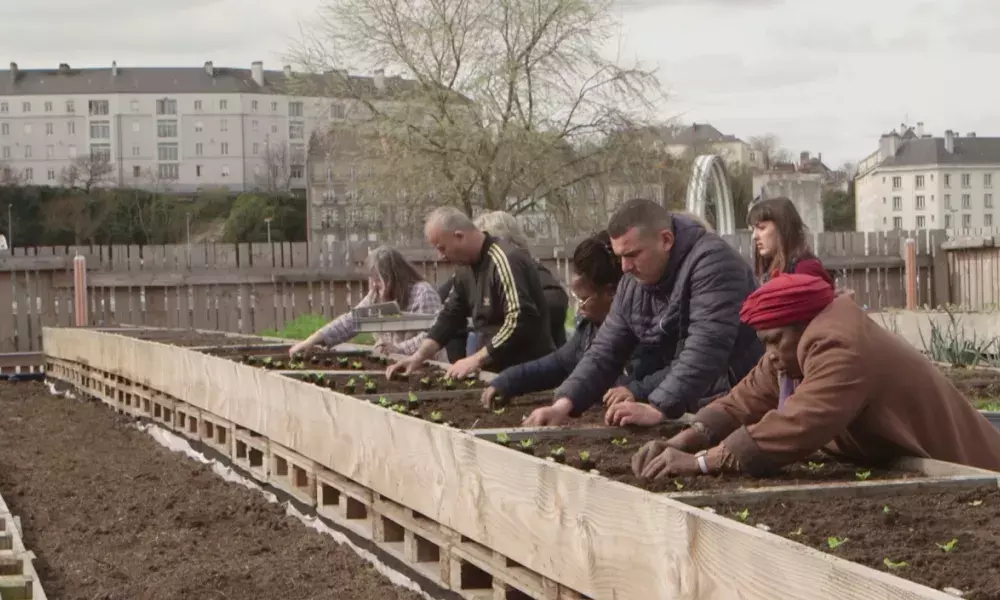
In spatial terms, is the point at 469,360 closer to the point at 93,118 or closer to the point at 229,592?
the point at 229,592

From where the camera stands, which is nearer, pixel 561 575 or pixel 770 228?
pixel 561 575

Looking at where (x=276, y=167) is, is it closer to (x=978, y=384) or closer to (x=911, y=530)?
(x=978, y=384)

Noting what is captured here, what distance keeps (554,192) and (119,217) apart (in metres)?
51.0

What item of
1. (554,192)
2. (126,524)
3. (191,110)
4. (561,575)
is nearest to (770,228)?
(561,575)

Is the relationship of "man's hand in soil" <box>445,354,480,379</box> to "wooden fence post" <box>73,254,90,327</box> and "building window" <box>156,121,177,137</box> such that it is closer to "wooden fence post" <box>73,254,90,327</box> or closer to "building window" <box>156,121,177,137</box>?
"wooden fence post" <box>73,254,90,327</box>

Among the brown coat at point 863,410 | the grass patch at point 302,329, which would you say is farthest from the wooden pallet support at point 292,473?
the grass patch at point 302,329

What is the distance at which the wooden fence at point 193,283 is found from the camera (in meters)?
19.0

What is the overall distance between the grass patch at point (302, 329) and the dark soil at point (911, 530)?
13.3 metres

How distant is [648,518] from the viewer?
368cm

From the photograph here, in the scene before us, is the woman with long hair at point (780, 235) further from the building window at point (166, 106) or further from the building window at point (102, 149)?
the building window at point (166, 106)

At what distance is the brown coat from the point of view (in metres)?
3.89

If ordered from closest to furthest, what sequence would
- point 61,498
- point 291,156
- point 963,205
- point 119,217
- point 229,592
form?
point 229,592 → point 61,498 → point 119,217 → point 963,205 → point 291,156

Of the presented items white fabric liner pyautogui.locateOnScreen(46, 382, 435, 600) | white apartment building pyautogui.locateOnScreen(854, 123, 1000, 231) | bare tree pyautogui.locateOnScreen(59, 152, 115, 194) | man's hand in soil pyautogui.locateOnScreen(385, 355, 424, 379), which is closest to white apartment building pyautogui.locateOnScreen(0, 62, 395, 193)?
bare tree pyautogui.locateOnScreen(59, 152, 115, 194)

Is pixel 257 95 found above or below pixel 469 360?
above
